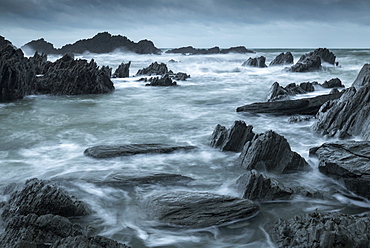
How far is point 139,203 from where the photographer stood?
5.82 meters

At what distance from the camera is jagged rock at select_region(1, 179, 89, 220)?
16.4 ft

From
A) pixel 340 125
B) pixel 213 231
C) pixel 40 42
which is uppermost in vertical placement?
pixel 40 42

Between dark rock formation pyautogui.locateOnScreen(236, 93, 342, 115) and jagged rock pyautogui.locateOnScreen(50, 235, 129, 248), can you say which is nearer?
jagged rock pyautogui.locateOnScreen(50, 235, 129, 248)

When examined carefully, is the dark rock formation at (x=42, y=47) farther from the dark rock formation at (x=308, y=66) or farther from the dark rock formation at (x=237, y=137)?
the dark rock formation at (x=237, y=137)

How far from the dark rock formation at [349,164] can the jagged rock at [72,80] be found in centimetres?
1628

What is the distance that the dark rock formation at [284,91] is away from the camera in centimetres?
1600

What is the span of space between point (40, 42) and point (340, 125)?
3171 inches

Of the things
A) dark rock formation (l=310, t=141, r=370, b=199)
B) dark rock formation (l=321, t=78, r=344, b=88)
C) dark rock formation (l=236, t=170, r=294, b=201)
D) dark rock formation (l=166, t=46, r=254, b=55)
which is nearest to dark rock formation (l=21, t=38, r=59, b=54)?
dark rock formation (l=166, t=46, r=254, b=55)

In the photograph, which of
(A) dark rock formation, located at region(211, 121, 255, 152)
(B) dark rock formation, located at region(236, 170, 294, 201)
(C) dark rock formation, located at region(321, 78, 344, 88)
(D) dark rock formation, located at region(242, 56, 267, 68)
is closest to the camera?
(B) dark rock formation, located at region(236, 170, 294, 201)

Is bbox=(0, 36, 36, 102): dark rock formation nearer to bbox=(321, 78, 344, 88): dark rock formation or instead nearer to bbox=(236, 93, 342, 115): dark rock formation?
bbox=(236, 93, 342, 115): dark rock formation

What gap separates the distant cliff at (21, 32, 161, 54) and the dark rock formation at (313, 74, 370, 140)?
228ft

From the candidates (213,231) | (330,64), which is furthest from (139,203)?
(330,64)

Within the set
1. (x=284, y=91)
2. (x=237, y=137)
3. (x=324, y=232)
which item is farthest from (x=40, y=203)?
(x=284, y=91)

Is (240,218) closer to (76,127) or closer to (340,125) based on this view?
(340,125)
